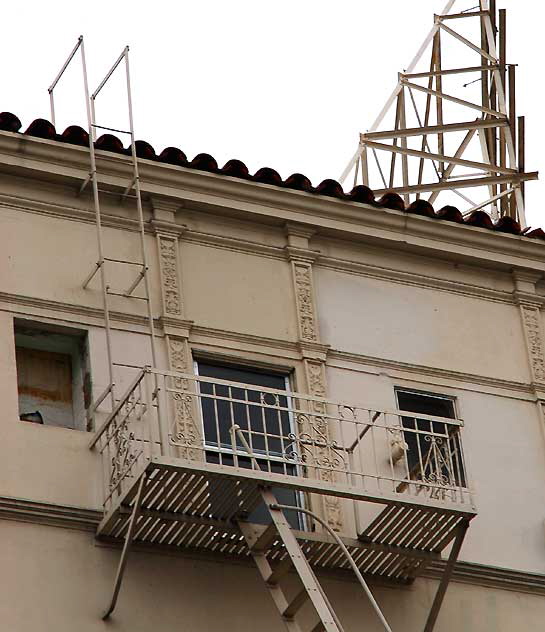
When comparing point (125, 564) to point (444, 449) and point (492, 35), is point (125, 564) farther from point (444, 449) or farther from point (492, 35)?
point (492, 35)

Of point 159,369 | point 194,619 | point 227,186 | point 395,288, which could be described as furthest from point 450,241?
point 194,619

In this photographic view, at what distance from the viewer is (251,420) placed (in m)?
20.0

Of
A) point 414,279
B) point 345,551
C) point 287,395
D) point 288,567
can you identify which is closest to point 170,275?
point 287,395

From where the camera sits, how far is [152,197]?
69.2ft

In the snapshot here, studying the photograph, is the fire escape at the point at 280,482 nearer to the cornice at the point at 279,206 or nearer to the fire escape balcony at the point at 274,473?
the fire escape balcony at the point at 274,473

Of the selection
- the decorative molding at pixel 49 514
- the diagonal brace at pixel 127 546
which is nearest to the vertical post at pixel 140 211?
the decorative molding at pixel 49 514

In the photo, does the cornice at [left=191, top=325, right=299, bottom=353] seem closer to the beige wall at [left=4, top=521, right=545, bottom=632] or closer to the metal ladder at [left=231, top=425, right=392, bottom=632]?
the metal ladder at [left=231, top=425, right=392, bottom=632]

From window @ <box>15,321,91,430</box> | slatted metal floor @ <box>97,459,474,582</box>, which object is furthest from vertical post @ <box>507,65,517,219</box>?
window @ <box>15,321,91,430</box>

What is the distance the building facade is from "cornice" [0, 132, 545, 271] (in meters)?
0.02

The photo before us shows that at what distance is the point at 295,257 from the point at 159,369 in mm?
2757

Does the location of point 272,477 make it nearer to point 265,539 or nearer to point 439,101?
point 265,539

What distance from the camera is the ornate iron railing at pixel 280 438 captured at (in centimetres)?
1867

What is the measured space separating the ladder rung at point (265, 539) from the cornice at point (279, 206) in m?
4.23

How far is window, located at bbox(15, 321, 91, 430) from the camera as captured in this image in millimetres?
19578
